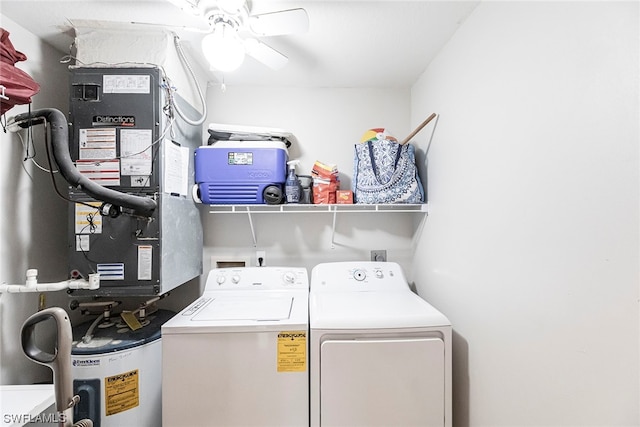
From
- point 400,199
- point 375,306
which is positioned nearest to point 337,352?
point 375,306

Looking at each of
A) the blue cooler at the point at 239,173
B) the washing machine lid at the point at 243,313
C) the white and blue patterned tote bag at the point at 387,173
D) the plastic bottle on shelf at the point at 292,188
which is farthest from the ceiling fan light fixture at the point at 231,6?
the washing machine lid at the point at 243,313

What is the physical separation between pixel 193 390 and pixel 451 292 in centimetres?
146

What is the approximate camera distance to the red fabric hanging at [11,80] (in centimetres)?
106

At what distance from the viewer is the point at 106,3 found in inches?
48.6

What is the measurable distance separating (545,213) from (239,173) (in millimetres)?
1595

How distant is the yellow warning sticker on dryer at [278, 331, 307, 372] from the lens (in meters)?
1.24

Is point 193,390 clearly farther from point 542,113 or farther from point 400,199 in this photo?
point 542,113

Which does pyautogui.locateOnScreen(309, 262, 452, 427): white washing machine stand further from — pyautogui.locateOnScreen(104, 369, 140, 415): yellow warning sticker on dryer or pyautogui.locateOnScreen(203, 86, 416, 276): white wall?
pyautogui.locateOnScreen(104, 369, 140, 415): yellow warning sticker on dryer

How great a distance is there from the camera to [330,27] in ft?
4.52

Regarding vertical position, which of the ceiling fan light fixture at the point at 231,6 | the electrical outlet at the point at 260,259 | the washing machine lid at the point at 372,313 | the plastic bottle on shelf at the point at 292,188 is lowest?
the washing machine lid at the point at 372,313

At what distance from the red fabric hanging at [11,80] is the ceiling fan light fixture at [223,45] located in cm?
79

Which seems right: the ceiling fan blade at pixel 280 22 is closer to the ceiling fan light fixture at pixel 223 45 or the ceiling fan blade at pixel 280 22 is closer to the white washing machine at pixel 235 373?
the ceiling fan light fixture at pixel 223 45

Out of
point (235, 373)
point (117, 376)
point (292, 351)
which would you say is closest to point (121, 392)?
point (117, 376)

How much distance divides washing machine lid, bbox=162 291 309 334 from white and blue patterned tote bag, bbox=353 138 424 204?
857 millimetres
